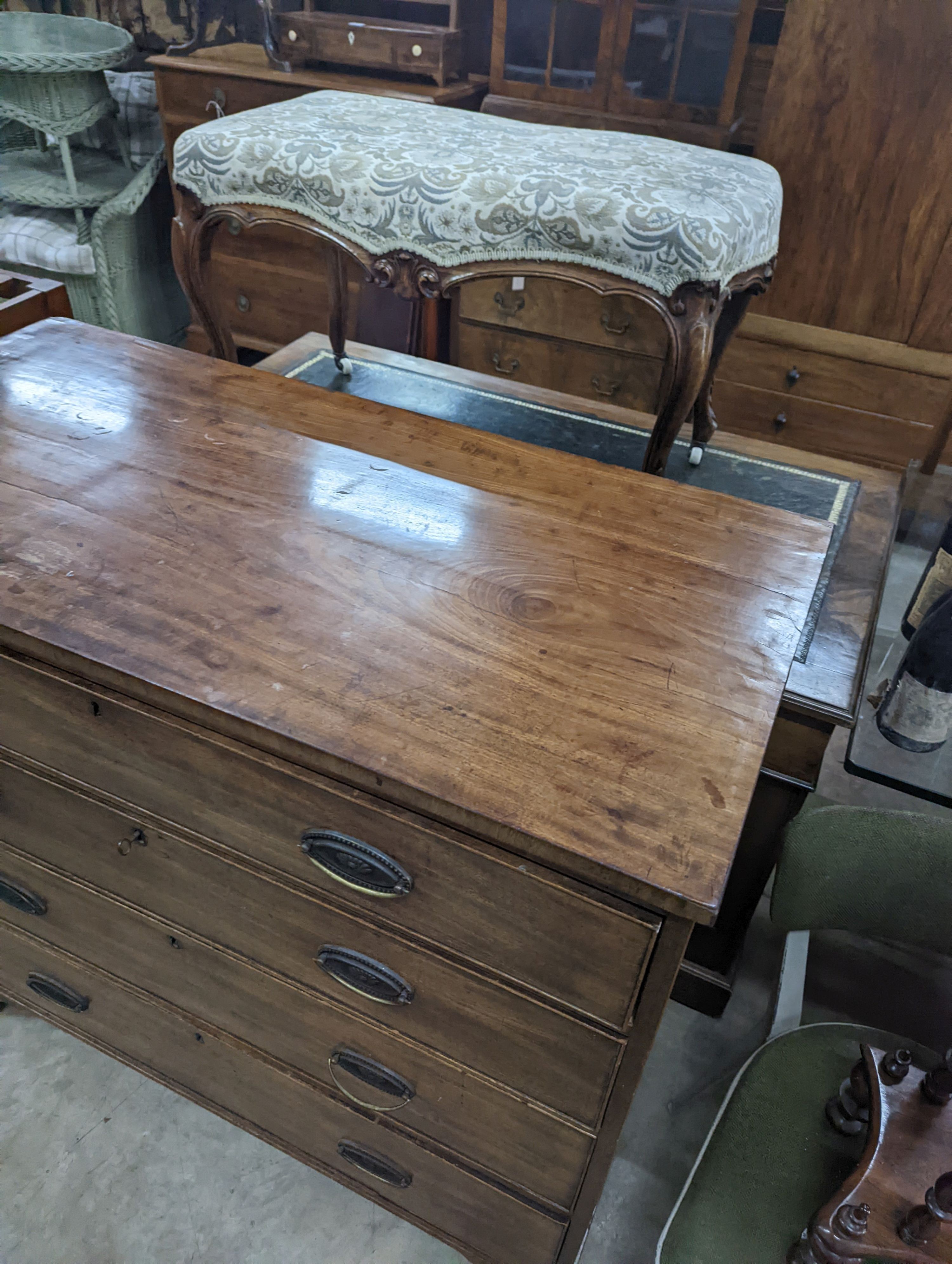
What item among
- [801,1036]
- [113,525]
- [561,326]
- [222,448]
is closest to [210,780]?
[113,525]

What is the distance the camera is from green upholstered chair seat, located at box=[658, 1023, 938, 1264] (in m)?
0.77

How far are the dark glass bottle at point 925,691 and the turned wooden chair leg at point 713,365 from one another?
2.19ft

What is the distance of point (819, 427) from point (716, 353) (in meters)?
0.77

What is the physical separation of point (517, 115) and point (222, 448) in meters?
1.69

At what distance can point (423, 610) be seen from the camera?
75 centimetres

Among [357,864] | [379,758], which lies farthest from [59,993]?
[379,758]

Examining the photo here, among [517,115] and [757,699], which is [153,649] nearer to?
[757,699]

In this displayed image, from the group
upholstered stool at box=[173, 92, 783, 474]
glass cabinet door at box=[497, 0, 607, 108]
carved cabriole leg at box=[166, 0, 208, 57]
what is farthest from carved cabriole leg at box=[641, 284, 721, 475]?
carved cabriole leg at box=[166, 0, 208, 57]

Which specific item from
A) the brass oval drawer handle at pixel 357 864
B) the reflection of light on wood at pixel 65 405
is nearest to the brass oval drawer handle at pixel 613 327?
the reflection of light on wood at pixel 65 405

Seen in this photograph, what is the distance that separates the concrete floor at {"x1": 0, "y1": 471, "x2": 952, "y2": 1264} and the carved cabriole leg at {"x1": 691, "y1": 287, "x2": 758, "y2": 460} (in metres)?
0.56

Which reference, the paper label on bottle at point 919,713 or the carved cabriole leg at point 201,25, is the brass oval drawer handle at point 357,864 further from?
the carved cabriole leg at point 201,25

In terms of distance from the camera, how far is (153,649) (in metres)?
0.67

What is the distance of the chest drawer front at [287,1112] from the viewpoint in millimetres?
893

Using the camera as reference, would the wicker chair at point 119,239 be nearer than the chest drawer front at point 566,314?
No
